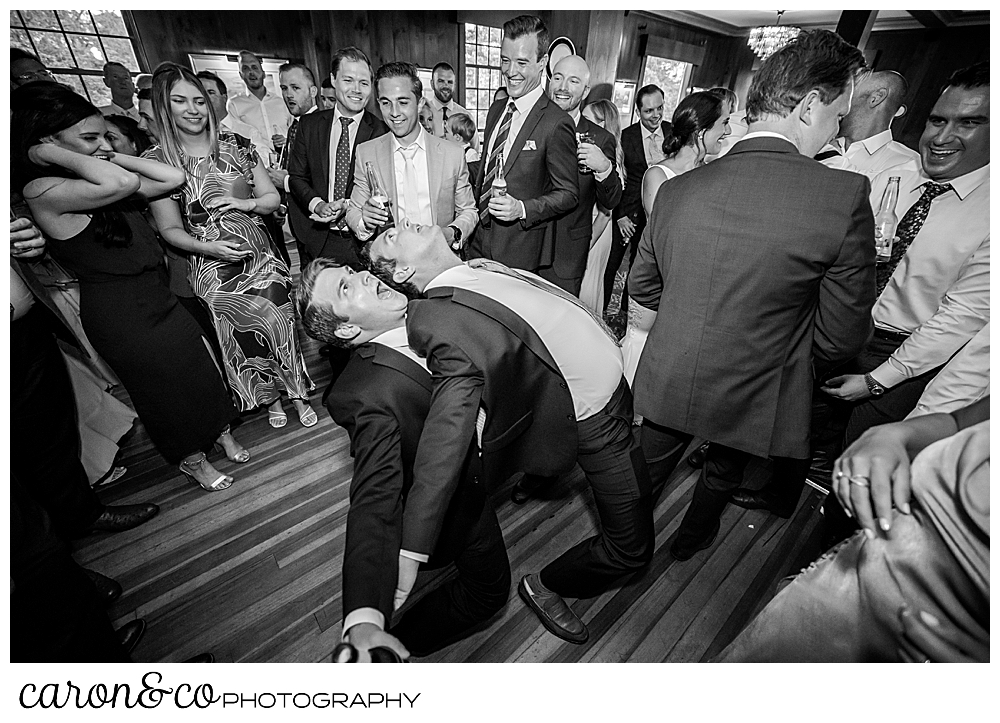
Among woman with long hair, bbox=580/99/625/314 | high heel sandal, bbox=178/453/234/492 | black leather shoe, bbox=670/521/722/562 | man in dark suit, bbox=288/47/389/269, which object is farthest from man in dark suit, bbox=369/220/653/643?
woman with long hair, bbox=580/99/625/314

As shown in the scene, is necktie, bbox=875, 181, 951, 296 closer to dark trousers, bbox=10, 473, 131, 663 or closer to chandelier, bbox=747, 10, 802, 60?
chandelier, bbox=747, 10, 802, 60

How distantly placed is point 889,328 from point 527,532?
137 cm

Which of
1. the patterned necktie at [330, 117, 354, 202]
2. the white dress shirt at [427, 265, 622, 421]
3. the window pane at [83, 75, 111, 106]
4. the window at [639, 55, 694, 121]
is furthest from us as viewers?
the window pane at [83, 75, 111, 106]

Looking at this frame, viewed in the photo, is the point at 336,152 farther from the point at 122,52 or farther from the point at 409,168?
the point at 122,52

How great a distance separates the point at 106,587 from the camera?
140cm

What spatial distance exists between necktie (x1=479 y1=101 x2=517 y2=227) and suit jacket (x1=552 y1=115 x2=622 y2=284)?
0.35m

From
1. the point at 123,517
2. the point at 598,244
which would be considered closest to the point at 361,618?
the point at 123,517

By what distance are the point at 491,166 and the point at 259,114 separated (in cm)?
286

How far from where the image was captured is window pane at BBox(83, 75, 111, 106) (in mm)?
3552

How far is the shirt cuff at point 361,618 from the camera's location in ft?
2.45

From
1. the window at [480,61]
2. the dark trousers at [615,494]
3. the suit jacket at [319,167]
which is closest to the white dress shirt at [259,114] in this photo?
the window at [480,61]

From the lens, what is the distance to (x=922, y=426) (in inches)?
26.8

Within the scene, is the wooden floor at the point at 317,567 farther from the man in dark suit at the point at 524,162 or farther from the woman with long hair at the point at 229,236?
the man in dark suit at the point at 524,162
